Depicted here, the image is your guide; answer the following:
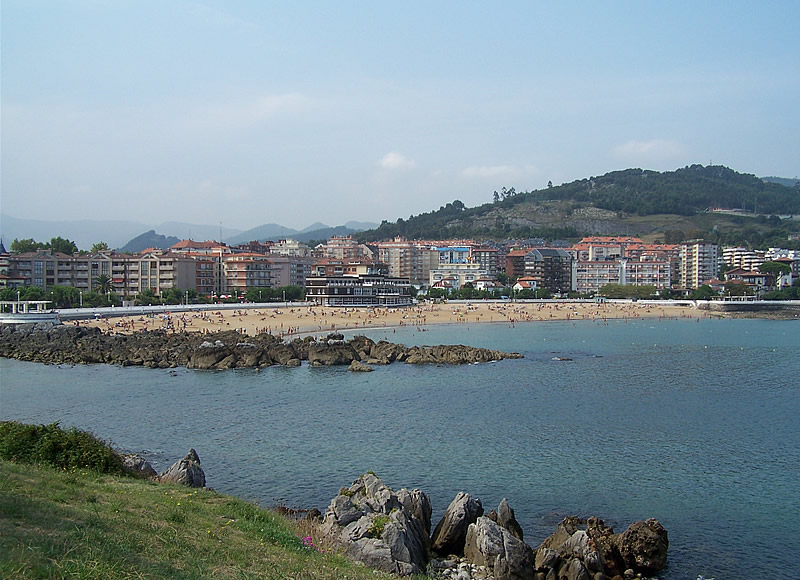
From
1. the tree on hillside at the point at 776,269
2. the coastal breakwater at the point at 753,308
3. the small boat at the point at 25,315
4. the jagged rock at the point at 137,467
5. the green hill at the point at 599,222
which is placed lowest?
the coastal breakwater at the point at 753,308

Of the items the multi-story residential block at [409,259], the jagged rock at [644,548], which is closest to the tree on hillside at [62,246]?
the multi-story residential block at [409,259]

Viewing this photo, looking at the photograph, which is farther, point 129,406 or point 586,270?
point 586,270

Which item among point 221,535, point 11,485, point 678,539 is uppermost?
point 11,485

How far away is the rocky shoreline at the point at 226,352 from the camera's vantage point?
37.2 m

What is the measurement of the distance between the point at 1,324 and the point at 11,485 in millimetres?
45476

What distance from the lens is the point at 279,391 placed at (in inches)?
1172

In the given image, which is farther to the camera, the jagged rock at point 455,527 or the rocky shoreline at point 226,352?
the rocky shoreline at point 226,352

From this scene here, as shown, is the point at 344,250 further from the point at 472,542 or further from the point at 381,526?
the point at 381,526

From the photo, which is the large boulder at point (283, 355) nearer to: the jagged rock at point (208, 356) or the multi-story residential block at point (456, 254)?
the jagged rock at point (208, 356)

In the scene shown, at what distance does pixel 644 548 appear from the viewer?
12.4 meters

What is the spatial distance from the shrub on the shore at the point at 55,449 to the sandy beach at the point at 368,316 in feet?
122

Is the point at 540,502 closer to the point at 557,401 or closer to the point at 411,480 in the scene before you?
the point at 411,480

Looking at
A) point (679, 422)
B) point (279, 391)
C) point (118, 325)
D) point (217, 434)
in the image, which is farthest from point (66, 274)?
point (679, 422)

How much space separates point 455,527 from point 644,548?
332 centimetres
